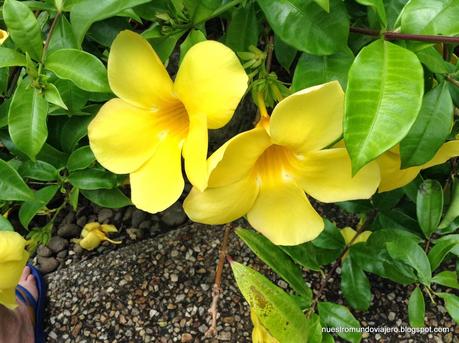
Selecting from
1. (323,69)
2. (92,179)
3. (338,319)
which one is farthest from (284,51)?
(338,319)

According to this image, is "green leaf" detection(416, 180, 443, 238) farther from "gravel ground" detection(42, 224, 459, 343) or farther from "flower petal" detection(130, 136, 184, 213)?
"gravel ground" detection(42, 224, 459, 343)

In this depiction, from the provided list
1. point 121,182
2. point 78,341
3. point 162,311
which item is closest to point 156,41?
point 121,182

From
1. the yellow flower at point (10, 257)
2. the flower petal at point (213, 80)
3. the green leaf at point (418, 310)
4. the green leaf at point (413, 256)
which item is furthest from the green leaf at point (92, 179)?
the green leaf at point (418, 310)

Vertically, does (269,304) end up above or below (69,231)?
above

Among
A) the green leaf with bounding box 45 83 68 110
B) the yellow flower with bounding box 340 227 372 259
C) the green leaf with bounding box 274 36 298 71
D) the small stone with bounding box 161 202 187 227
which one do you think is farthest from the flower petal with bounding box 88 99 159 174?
the small stone with bounding box 161 202 187 227

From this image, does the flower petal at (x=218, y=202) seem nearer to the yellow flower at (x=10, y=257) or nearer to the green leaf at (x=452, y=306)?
the yellow flower at (x=10, y=257)

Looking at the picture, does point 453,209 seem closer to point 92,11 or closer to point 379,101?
point 379,101
